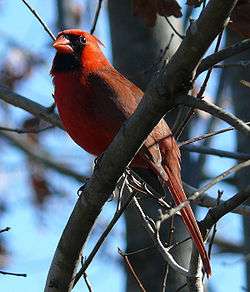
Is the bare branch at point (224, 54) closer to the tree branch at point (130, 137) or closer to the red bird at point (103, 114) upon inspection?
the tree branch at point (130, 137)

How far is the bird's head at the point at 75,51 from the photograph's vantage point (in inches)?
171

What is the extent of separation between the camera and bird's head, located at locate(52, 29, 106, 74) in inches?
171

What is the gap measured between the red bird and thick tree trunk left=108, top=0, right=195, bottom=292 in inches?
15.6

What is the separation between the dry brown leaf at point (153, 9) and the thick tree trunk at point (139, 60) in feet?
2.57

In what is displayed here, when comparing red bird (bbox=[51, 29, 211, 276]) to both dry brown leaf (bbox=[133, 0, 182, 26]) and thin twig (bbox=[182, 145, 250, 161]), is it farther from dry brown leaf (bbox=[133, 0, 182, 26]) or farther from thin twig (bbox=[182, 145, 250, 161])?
dry brown leaf (bbox=[133, 0, 182, 26])

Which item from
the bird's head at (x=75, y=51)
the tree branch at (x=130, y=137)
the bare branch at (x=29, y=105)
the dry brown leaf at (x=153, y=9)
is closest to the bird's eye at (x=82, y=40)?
the bird's head at (x=75, y=51)

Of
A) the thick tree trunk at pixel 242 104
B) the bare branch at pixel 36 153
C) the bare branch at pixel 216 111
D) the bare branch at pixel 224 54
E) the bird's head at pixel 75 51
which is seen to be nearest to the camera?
the bare branch at pixel 216 111

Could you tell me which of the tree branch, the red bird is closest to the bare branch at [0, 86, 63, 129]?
the red bird

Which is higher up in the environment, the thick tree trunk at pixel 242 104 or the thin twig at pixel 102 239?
the thick tree trunk at pixel 242 104

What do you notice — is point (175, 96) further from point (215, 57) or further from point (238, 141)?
point (238, 141)

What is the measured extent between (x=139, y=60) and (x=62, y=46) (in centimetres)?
64

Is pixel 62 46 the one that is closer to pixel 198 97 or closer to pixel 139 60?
pixel 139 60

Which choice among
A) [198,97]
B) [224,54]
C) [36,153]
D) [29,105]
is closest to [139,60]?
[29,105]

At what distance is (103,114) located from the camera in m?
4.02
